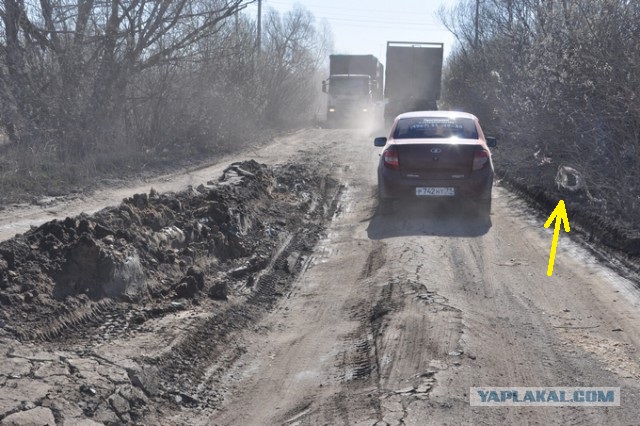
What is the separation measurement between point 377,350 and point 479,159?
6652mm

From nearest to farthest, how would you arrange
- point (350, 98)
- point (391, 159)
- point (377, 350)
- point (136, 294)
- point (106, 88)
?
point (377, 350), point (136, 294), point (391, 159), point (106, 88), point (350, 98)

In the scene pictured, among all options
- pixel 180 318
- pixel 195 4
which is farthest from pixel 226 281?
pixel 195 4

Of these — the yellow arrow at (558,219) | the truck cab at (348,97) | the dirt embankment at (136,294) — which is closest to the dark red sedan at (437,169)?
the yellow arrow at (558,219)

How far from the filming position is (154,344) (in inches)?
246

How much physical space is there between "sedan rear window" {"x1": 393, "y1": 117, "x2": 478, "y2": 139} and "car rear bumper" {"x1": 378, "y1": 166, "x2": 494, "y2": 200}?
806 millimetres

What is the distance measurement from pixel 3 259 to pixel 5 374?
2.02m

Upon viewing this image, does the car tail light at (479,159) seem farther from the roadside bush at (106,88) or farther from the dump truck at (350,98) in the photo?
the dump truck at (350,98)

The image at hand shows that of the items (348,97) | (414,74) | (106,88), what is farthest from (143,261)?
(348,97)

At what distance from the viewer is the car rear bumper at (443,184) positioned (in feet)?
40.0

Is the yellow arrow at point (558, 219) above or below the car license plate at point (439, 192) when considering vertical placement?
below

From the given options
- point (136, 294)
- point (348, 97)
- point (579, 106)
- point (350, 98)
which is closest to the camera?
point (136, 294)

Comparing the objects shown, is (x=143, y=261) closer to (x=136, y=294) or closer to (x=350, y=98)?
(x=136, y=294)

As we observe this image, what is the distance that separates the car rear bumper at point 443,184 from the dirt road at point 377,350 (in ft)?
7.10

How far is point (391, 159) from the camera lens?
1238cm
